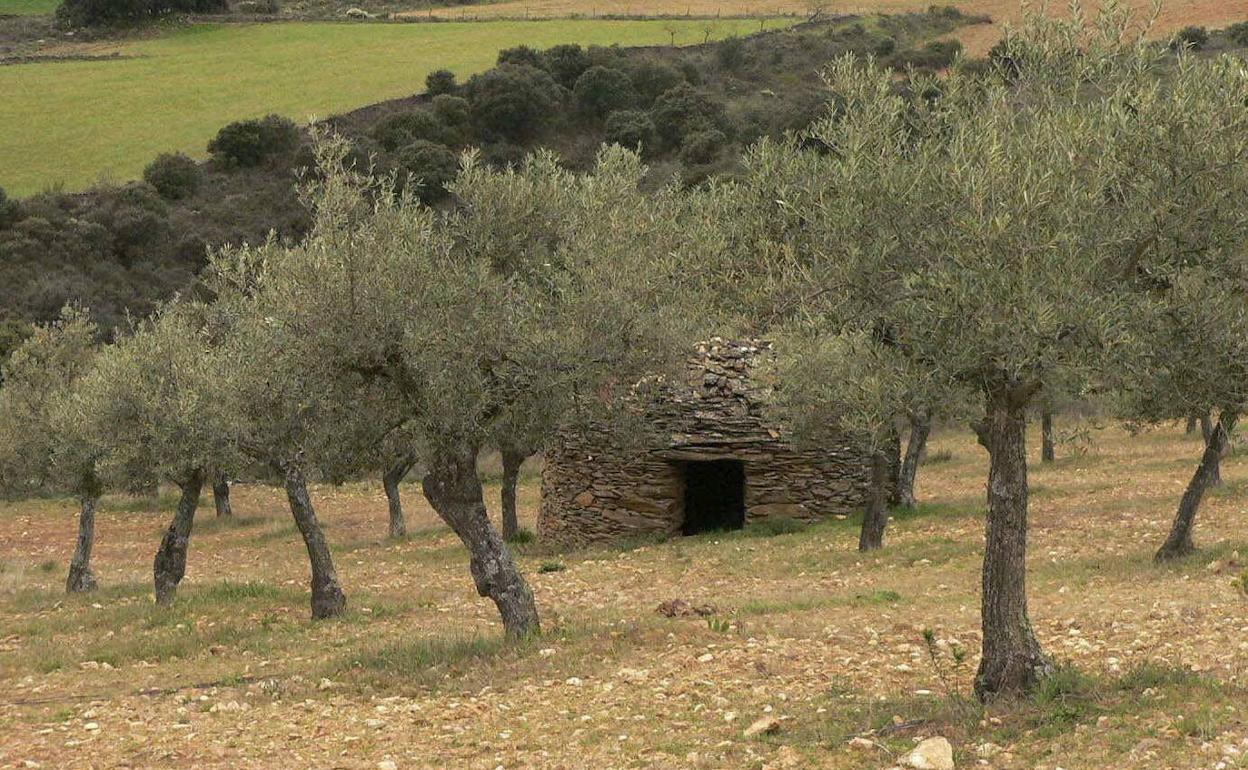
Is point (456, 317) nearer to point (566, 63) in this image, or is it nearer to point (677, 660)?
point (677, 660)

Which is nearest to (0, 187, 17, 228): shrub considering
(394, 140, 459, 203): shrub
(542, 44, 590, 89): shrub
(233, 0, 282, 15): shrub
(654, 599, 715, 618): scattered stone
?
(394, 140, 459, 203): shrub

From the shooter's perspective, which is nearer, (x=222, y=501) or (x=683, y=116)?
(x=222, y=501)

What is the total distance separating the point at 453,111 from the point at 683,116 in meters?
13.4

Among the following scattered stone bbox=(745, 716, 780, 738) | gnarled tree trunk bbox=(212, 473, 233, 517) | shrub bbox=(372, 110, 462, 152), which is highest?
shrub bbox=(372, 110, 462, 152)

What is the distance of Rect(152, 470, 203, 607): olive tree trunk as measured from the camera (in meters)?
24.6

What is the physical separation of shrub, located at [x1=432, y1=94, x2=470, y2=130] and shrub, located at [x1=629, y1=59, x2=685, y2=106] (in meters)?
11.1

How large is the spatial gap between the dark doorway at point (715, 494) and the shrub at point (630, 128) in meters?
38.3

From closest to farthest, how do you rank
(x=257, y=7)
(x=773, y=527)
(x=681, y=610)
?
(x=681, y=610), (x=773, y=527), (x=257, y=7)

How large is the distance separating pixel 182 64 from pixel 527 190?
73.9m

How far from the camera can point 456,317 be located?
16547mm

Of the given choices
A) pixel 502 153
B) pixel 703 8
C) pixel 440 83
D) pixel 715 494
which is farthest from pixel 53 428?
pixel 703 8

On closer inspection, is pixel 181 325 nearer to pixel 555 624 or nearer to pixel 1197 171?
pixel 555 624

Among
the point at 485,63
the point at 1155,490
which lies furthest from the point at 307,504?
the point at 485,63

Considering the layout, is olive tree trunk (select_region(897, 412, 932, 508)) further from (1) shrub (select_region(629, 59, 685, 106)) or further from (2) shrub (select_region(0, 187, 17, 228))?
(2) shrub (select_region(0, 187, 17, 228))
